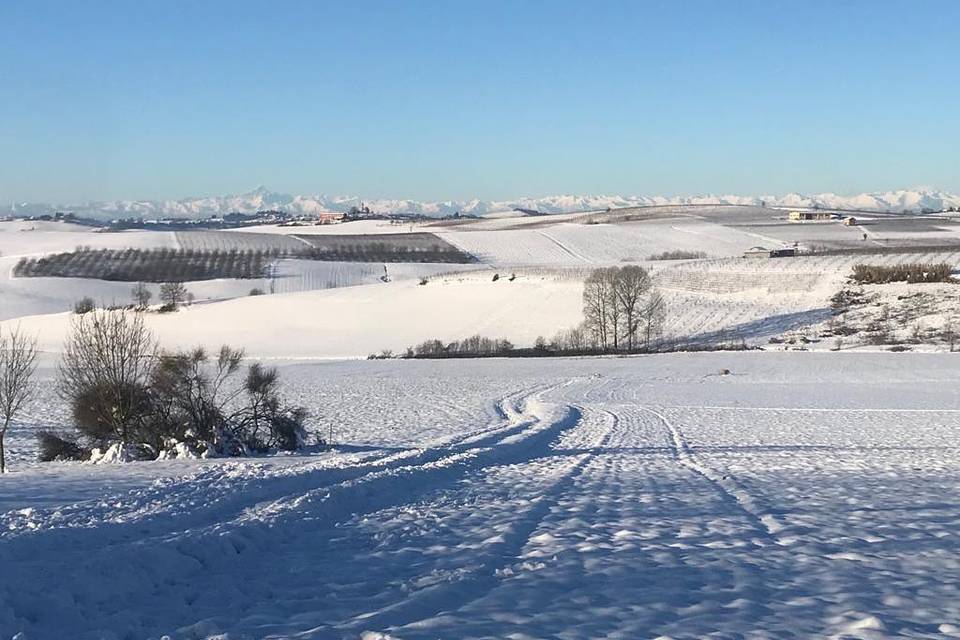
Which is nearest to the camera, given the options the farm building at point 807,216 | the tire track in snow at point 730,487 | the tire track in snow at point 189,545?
the tire track in snow at point 189,545

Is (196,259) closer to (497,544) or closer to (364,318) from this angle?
(364,318)

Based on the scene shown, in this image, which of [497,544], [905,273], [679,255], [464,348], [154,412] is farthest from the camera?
[679,255]

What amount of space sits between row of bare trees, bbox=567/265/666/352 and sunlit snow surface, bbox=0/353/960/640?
155 ft

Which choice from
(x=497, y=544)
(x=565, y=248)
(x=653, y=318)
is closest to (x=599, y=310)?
(x=653, y=318)

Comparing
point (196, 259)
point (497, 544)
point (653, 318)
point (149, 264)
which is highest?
point (196, 259)

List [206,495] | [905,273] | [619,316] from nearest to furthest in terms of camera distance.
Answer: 1. [206,495]
2. [619,316]
3. [905,273]

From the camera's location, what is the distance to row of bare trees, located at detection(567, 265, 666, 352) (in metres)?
71.4

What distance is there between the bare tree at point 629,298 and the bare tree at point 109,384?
162ft

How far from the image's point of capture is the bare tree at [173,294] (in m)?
91.8

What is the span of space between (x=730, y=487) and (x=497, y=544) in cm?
672

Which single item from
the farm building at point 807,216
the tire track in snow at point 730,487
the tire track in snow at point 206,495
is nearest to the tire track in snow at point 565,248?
the farm building at point 807,216

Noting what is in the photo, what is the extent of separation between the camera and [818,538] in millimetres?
11250

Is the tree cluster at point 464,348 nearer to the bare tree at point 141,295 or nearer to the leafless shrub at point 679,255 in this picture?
the bare tree at point 141,295

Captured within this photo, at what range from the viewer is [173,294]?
303 feet
